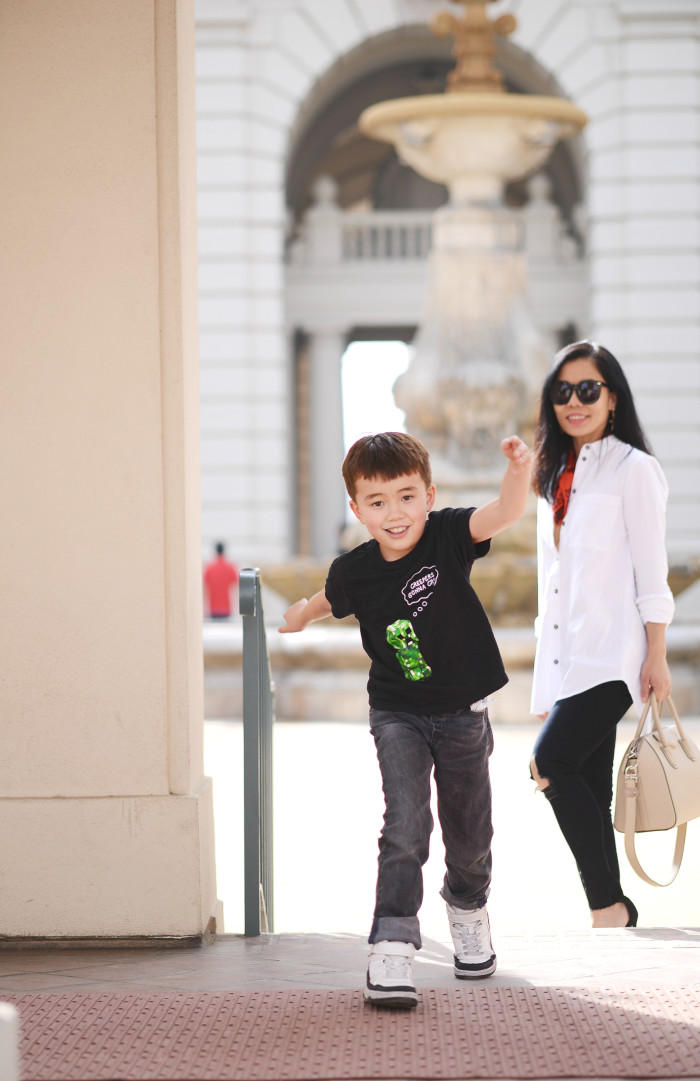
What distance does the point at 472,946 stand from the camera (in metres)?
3.32

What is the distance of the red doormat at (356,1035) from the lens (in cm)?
264

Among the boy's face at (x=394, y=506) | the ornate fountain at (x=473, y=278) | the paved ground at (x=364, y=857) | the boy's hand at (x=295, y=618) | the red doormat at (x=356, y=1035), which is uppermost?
the ornate fountain at (x=473, y=278)

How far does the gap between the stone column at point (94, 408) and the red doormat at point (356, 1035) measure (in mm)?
695

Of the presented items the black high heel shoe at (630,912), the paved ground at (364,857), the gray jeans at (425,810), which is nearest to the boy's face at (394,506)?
the gray jeans at (425,810)

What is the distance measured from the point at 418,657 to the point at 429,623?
0.27ft

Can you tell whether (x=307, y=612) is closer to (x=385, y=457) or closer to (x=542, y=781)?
(x=385, y=457)

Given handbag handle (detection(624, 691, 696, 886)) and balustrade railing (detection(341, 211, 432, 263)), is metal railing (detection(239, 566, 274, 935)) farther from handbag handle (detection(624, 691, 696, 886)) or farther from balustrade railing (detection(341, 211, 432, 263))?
balustrade railing (detection(341, 211, 432, 263))

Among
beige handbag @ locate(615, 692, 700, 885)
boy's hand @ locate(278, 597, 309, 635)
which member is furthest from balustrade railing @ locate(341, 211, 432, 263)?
boy's hand @ locate(278, 597, 309, 635)

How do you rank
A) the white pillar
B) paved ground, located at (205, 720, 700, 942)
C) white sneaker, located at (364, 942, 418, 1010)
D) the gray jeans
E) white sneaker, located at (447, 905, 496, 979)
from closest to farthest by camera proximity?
1. white sneaker, located at (364, 942, 418, 1010)
2. the gray jeans
3. white sneaker, located at (447, 905, 496, 979)
4. paved ground, located at (205, 720, 700, 942)
5. the white pillar

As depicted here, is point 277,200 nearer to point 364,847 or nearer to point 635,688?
point 364,847

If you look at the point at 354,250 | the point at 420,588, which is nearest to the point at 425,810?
the point at 420,588

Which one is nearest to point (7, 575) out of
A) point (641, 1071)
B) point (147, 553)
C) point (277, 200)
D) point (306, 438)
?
point (147, 553)

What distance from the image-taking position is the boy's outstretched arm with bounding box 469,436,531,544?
9.99 ft

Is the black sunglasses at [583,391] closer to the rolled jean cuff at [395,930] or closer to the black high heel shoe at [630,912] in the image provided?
the black high heel shoe at [630,912]
